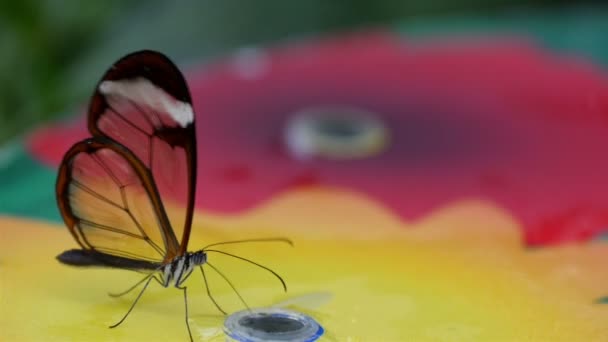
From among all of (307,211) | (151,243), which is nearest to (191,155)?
(151,243)

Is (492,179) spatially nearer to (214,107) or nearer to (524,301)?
(524,301)

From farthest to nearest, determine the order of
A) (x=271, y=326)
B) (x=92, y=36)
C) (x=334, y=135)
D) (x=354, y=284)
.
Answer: (x=92, y=36)
(x=334, y=135)
(x=354, y=284)
(x=271, y=326)

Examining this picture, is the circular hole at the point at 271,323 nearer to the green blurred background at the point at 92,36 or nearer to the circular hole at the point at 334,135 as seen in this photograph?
the circular hole at the point at 334,135

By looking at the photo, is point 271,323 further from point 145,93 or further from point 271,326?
point 145,93

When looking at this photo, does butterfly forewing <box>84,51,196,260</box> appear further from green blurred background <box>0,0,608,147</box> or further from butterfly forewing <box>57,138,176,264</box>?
green blurred background <box>0,0,608,147</box>

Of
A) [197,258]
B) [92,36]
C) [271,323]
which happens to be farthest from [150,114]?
[92,36]

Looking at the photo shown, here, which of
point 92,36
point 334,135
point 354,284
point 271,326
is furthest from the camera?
point 92,36

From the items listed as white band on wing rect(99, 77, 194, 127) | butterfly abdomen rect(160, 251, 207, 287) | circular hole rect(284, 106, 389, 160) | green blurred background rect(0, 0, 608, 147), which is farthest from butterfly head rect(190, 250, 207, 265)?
green blurred background rect(0, 0, 608, 147)
